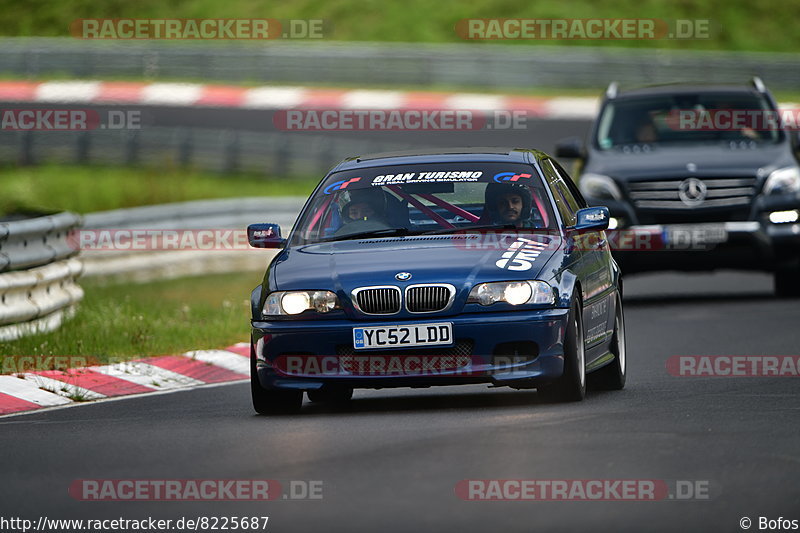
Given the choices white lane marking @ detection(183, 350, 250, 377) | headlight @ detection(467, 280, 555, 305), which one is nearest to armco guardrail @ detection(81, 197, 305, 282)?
white lane marking @ detection(183, 350, 250, 377)

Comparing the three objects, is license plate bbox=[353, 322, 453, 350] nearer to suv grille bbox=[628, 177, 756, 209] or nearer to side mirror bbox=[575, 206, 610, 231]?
side mirror bbox=[575, 206, 610, 231]

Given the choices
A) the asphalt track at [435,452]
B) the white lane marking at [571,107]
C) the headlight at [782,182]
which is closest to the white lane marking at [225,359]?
the asphalt track at [435,452]

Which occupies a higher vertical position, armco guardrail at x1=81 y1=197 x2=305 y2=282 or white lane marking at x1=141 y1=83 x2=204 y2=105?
white lane marking at x1=141 y1=83 x2=204 y2=105

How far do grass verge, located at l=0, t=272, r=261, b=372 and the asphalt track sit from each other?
66.2 inches

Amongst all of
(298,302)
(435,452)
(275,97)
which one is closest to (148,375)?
(298,302)

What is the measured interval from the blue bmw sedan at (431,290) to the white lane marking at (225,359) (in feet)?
7.54

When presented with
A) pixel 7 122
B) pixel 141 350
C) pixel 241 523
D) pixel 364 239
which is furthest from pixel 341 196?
pixel 7 122

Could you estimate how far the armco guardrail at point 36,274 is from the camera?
13469 millimetres

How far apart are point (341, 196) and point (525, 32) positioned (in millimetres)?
34392

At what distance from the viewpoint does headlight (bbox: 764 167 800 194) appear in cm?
1716

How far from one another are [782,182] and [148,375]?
7.17m

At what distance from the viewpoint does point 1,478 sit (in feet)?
26.5

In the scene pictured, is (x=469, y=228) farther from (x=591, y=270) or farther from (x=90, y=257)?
(x=90, y=257)

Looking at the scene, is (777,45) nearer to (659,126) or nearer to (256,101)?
(256,101)
